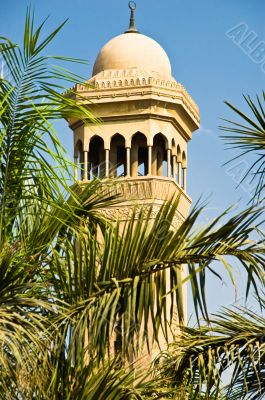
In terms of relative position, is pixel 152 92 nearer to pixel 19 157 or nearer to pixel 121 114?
pixel 121 114

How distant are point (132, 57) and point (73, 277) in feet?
82.8

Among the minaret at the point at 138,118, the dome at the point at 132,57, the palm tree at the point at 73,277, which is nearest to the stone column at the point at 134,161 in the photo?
the minaret at the point at 138,118

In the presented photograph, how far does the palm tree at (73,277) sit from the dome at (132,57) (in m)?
24.4

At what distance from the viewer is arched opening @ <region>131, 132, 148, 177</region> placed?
3250cm

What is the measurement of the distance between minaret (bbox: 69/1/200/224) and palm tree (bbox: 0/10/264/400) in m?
23.2

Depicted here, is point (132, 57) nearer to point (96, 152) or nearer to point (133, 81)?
point (133, 81)

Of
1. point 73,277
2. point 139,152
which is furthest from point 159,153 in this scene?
point 73,277

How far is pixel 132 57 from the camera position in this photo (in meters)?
32.7

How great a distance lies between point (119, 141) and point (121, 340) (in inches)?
1007

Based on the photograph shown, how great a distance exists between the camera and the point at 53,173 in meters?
7.81

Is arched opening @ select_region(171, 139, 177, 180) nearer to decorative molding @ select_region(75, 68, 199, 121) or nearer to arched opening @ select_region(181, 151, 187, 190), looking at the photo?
arched opening @ select_region(181, 151, 187, 190)

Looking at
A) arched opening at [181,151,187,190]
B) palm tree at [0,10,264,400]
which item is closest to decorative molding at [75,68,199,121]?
arched opening at [181,151,187,190]

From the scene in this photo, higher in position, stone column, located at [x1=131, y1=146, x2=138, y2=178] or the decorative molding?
the decorative molding

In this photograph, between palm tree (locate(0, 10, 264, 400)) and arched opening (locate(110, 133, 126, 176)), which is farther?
arched opening (locate(110, 133, 126, 176))
